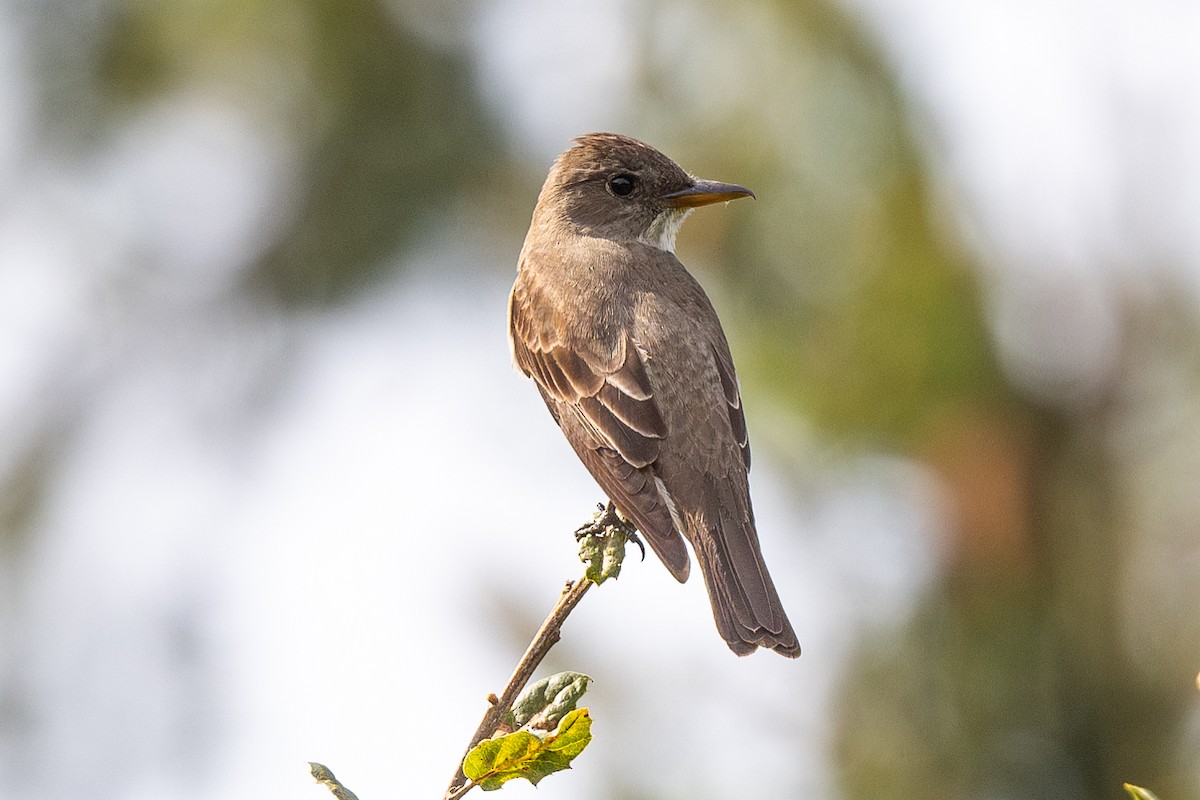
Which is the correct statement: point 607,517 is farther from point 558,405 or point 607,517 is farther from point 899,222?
point 899,222

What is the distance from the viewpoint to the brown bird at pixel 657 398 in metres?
5.20

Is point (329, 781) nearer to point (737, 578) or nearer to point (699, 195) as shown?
point (737, 578)

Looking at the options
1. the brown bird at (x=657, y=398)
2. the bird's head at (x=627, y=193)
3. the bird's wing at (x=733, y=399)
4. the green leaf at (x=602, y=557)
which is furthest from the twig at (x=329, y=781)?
the bird's head at (x=627, y=193)

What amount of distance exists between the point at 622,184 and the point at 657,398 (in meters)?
1.43

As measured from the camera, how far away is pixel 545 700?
117 inches

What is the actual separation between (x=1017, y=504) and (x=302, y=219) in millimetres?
5172

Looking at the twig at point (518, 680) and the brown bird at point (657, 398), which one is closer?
the twig at point (518, 680)

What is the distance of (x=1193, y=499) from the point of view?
336 inches

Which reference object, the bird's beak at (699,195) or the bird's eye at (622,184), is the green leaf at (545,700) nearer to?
the bird's beak at (699,195)

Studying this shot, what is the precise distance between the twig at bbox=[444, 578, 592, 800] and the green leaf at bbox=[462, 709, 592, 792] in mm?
27

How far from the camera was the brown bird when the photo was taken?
17.0 feet

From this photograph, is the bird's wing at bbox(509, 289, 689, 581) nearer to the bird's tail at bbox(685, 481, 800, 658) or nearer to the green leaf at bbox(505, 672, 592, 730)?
the bird's tail at bbox(685, 481, 800, 658)

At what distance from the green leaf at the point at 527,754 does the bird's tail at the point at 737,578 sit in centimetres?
211

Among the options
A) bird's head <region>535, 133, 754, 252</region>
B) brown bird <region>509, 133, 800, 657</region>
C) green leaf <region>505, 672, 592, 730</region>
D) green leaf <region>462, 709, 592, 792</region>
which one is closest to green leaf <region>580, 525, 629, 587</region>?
green leaf <region>505, 672, 592, 730</region>
